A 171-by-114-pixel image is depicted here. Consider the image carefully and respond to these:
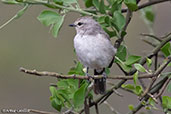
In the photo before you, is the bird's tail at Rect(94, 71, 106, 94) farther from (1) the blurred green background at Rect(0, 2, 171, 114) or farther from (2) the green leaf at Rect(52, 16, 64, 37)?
(1) the blurred green background at Rect(0, 2, 171, 114)

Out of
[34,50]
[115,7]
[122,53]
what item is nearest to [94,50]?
[122,53]

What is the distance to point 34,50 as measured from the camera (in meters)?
7.07

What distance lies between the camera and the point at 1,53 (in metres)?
7.15

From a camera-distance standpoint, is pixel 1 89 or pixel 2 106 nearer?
pixel 2 106

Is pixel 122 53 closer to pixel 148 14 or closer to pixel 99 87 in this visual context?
pixel 99 87

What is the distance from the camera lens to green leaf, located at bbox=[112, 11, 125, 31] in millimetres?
2578

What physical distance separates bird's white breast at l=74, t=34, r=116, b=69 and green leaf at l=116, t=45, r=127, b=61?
0.39 meters

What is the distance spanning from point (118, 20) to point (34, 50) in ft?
15.1

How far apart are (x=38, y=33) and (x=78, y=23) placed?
3714 millimetres

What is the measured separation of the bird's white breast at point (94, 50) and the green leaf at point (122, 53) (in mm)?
386

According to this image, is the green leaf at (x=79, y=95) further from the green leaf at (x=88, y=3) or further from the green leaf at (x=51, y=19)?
the green leaf at (x=88, y=3)

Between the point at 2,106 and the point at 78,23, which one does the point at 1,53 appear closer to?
the point at 2,106

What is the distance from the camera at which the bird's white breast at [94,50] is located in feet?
10.4

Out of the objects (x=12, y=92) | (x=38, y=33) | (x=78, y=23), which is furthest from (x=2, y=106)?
(x=78, y=23)
